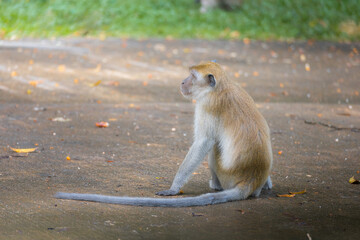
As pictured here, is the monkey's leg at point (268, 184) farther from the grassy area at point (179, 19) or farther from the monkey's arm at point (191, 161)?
the grassy area at point (179, 19)

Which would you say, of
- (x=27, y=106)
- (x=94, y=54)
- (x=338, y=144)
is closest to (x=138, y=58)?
(x=94, y=54)

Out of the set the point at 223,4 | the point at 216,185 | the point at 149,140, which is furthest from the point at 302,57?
the point at 216,185

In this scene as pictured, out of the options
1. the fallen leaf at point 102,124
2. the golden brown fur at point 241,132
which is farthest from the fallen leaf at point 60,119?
the golden brown fur at point 241,132

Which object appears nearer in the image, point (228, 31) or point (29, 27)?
point (29, 27)

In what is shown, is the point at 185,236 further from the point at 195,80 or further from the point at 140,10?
the point at 140,10

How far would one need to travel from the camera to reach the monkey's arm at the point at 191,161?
5.07 metres

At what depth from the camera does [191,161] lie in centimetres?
509

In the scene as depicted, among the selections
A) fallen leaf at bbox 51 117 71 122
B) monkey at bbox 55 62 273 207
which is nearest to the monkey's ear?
monkey at bbox 55 62 273 207

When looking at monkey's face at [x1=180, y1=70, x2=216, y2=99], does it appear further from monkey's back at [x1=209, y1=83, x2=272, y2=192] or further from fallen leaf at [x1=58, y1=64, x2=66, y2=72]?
fallen leaf at [x1=58, y1=64, x2=66, y2=72]

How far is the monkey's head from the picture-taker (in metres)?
5.08

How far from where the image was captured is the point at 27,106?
8.94 m

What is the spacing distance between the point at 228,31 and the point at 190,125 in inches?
445

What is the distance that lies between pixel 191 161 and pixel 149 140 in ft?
7.43

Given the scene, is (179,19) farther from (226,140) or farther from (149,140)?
(226,140)
